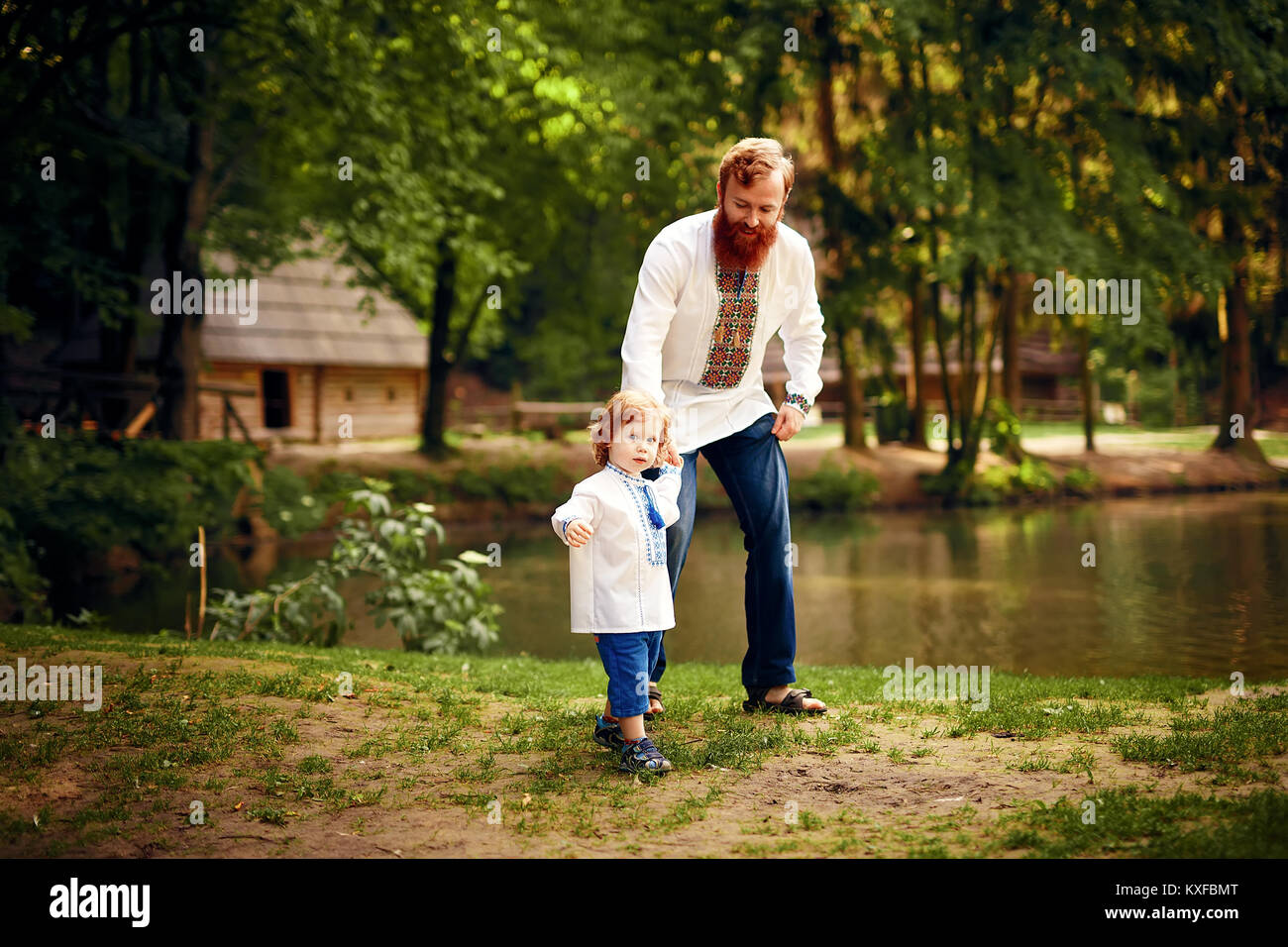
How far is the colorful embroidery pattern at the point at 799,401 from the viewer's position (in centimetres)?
529

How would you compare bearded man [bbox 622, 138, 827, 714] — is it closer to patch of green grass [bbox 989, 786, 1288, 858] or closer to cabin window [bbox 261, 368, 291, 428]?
patch of green grass [bbox 989, 786, 1288, 858]

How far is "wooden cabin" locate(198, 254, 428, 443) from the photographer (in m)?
31.0

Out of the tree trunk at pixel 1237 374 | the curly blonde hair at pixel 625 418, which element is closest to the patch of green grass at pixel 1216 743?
the curly blonde hair at pixel 625 418

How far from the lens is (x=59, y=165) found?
14.1 metres

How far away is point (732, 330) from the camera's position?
17.2 ft

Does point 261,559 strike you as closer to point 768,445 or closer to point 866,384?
point 768,445

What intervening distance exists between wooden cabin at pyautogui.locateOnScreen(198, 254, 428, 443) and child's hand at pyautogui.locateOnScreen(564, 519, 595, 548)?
27456 mm

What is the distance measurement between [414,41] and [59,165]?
5740 mm

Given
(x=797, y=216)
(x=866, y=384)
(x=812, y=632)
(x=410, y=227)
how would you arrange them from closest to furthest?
1. (x=812, y=632)
2. (x=410, y=227)
3. (x=797, y=216)
4. (x=866, y=384)

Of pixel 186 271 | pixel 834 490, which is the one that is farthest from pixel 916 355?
pixel 186 271

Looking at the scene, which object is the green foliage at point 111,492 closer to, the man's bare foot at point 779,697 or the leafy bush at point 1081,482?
the man's bare foot at point 779,697

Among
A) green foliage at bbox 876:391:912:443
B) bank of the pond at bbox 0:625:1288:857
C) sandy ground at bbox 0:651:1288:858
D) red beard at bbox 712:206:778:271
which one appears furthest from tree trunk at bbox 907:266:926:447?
sandy ground at bbox 0:651:1288:858

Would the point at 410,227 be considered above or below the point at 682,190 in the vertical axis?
below
